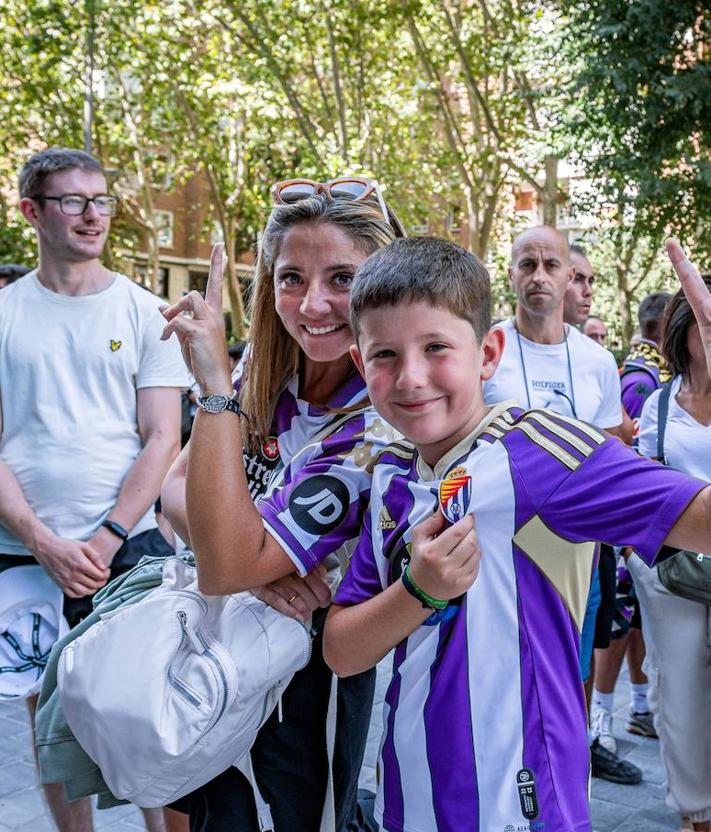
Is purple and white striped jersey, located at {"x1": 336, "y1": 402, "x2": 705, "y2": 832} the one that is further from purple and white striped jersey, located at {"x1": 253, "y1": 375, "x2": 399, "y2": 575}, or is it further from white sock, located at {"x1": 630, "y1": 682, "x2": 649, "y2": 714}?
white sock, located at {"x1": 630, "y1": 682, "x2": 649, "y2": 714}

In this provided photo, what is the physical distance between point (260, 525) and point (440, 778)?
2.06 ft

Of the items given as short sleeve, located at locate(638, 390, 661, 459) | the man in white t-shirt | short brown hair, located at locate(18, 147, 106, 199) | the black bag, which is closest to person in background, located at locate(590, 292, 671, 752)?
short sleeve, located at locate(638, 390, 661, 459)

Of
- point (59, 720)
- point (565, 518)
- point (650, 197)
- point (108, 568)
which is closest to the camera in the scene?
point (565, 518)

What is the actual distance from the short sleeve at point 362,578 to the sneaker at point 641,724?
11.9ft

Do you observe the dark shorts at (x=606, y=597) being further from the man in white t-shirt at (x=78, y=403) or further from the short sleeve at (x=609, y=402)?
the man in white t-shirt at (x=78, y=403)

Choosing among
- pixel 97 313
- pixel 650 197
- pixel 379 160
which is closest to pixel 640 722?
pixel 97 313

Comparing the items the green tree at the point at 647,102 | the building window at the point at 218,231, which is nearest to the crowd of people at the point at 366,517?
the green tree at the point at 647,102

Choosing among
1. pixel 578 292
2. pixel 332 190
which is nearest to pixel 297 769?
pixel 332 190

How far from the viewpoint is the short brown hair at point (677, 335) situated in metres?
3.73

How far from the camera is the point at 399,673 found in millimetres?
1907

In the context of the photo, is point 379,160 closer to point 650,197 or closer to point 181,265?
point 650,197

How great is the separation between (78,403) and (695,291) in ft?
7.73

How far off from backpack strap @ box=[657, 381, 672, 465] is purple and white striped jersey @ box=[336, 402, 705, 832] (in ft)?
6.70

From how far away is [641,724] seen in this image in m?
5.05
